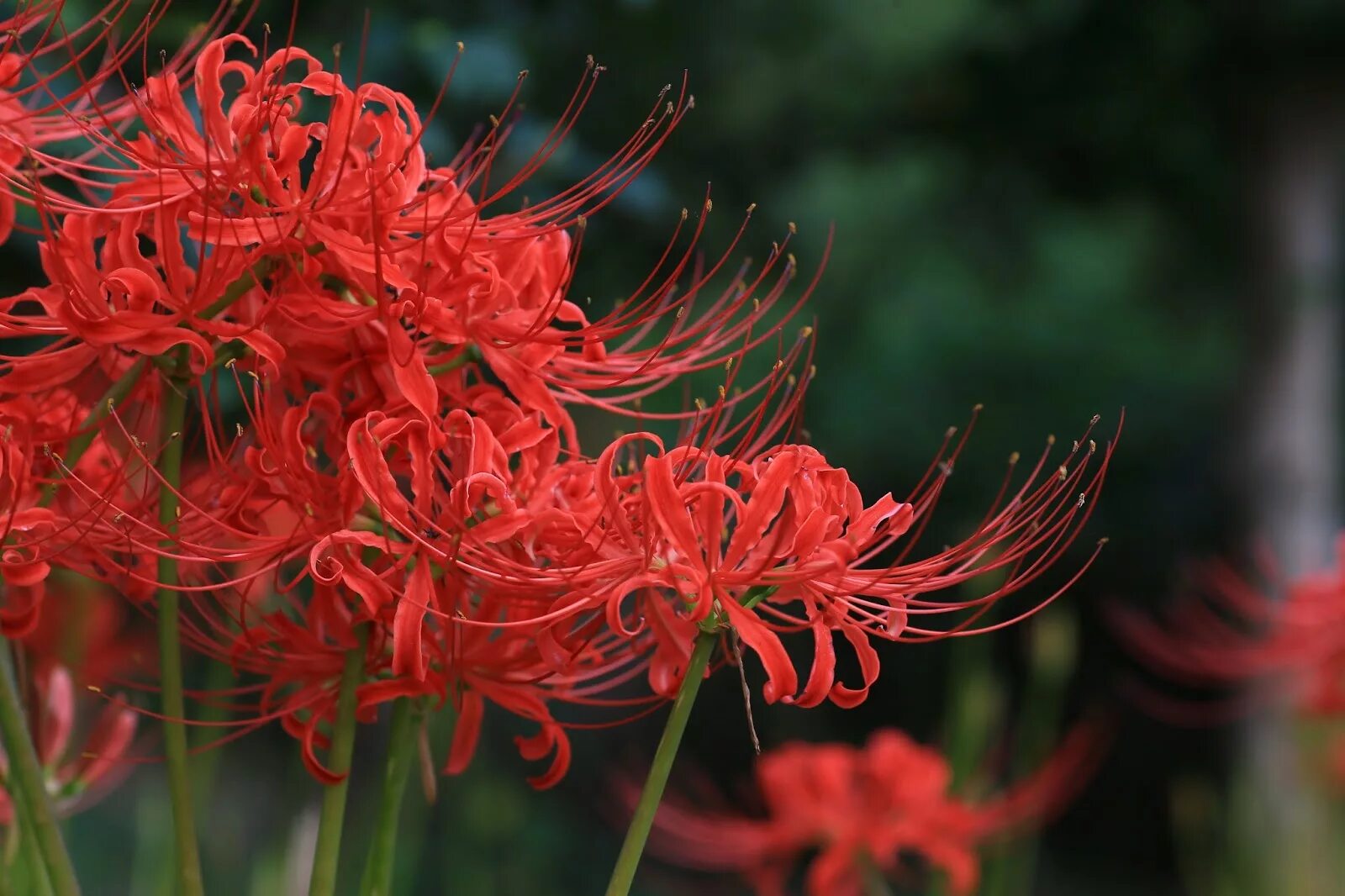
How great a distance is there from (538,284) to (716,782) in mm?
4974

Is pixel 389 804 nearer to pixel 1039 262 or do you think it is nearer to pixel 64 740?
pixel 64 740

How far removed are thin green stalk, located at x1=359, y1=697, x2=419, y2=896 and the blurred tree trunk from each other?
397 cm

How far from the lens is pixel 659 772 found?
2.92ft

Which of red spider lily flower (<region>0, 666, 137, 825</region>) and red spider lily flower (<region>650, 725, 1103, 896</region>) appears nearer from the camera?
red spider lily flower (<region>0, 666, 137, 825</region>)

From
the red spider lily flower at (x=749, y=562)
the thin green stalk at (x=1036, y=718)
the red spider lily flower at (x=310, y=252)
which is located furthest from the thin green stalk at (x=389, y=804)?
the thin green stalk at (x=1036, y=718)

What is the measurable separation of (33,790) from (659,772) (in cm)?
42

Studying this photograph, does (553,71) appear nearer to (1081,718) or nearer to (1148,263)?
(1148,263)

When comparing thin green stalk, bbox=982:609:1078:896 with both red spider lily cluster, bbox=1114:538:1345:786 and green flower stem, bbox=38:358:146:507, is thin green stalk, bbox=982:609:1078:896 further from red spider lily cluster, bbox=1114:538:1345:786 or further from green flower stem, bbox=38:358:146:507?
green flower stem, bbox=38:358:146:507

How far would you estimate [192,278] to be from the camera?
1.00 m

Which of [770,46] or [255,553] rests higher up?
[770,46]

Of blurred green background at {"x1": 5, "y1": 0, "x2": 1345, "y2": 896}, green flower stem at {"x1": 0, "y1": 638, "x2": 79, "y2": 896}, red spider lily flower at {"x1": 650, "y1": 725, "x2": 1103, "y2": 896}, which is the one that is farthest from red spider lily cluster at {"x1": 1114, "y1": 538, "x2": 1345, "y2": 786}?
green flower stem at {"x1": 0, "y1": 638, "x2": 79, "y2": 896}

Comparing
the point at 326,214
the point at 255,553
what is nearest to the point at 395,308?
the point at 326,214

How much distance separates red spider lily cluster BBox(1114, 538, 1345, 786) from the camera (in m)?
2.40

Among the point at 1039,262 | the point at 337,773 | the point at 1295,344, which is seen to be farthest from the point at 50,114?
the point at 1295,344
